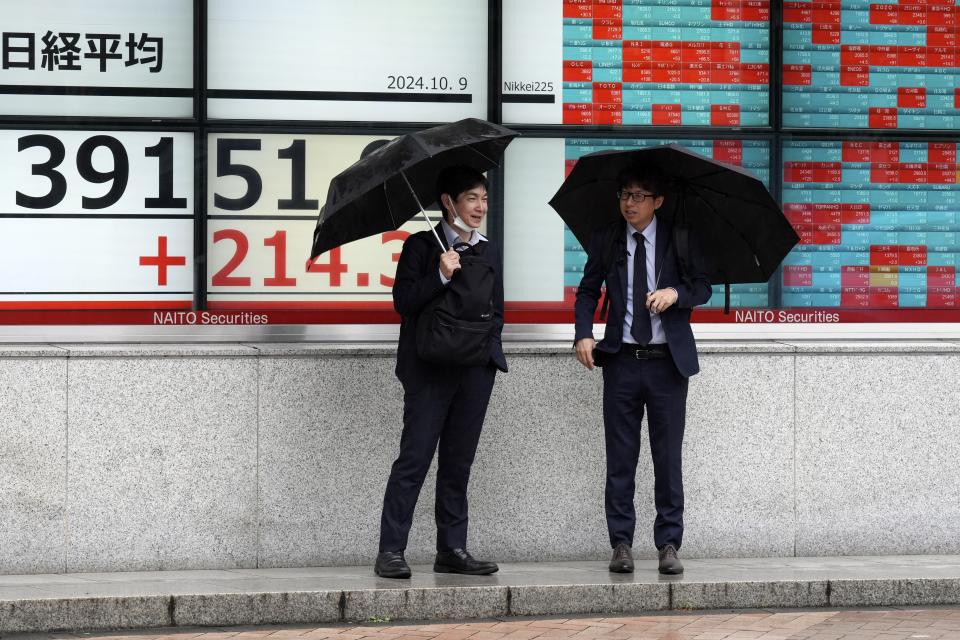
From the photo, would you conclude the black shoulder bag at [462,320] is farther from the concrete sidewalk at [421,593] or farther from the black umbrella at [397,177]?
the concrete sidewalk at [421,593]

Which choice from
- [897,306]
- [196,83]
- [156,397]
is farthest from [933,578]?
[196,83]

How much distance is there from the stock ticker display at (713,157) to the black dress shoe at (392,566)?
2.11 metres

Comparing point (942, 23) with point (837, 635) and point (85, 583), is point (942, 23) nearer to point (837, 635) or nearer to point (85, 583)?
point (837, 635)

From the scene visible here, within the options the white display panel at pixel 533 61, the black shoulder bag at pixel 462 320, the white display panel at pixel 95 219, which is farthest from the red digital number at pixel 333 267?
the black shoulder bag at pixel 462 320

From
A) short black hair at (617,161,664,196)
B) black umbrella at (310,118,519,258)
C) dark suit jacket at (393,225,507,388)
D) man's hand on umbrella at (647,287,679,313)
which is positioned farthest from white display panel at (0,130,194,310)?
man's hand on umbrella at (647,287,679,313)

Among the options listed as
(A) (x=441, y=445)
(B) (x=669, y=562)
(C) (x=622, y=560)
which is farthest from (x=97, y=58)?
(B) (x=669, y=562)

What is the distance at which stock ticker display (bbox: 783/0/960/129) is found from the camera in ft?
28.4

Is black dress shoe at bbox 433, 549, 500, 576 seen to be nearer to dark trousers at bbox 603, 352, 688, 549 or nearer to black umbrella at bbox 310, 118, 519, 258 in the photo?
dark trousers at bbox 603, 352, 688, 549

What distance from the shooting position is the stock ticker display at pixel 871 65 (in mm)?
8656

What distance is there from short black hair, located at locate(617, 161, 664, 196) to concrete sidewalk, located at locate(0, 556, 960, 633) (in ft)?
5.99

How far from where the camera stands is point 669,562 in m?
7.15

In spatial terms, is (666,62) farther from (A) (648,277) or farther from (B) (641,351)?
(B) (641,351)

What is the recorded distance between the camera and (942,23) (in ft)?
28.8

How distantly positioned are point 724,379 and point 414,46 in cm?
247
